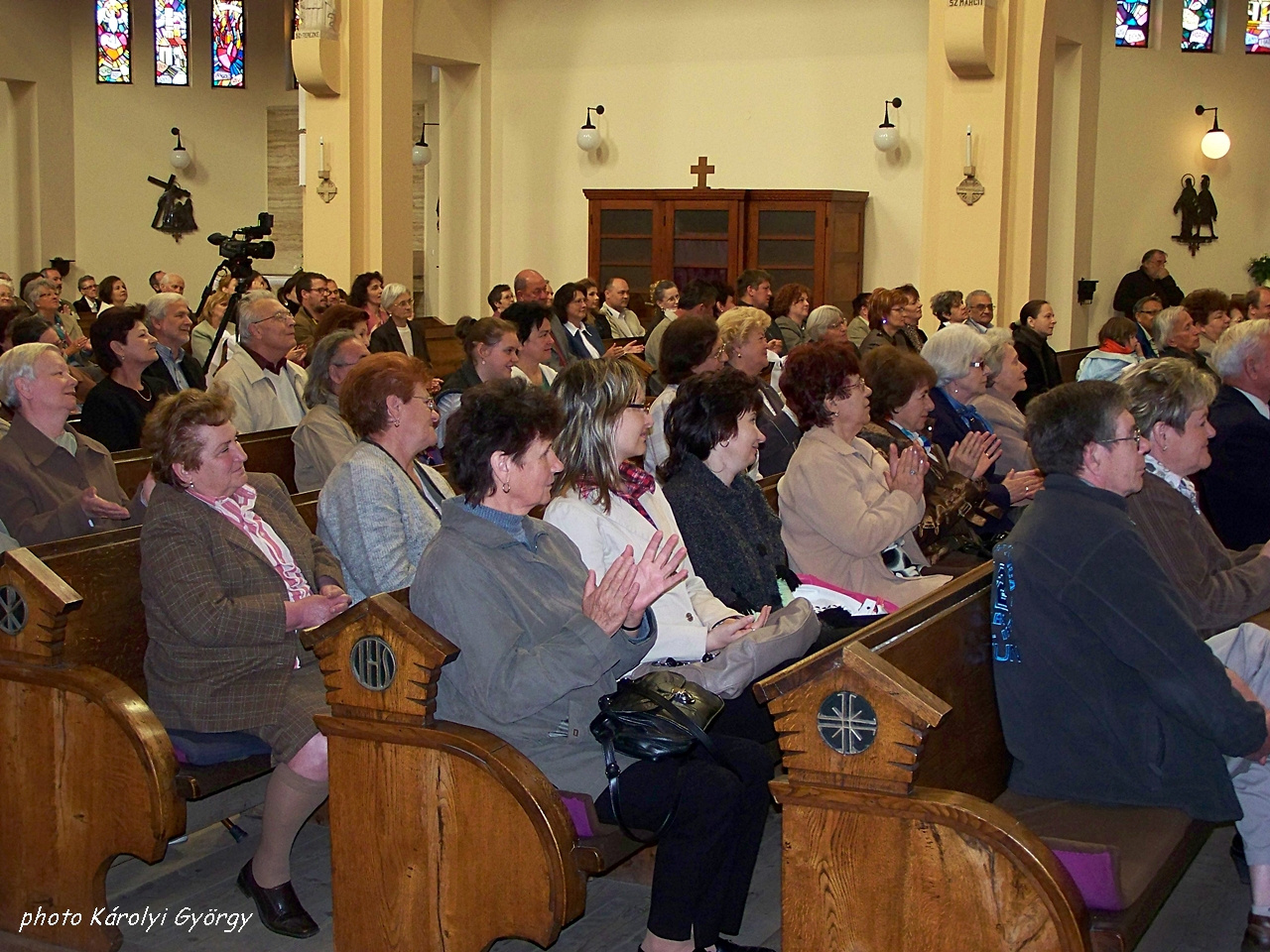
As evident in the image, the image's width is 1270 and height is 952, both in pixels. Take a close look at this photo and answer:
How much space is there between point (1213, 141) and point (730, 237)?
473 centimetres

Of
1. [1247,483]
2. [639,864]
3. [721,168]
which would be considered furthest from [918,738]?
[721,168]

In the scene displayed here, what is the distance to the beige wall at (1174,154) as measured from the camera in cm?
1326

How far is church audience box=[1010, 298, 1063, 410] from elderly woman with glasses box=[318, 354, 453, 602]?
5.90 metres

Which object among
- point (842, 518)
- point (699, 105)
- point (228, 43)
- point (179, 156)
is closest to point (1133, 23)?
point (699, 105)

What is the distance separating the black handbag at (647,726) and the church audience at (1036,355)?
21.8ft

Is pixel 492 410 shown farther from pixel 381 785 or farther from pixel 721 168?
pixel 721 168

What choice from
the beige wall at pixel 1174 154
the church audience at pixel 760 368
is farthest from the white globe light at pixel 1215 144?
the church audience at pixel 760 368

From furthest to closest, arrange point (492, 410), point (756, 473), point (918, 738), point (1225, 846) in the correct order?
1. point (756, 473)
2. point (1225, 846)
3. point (492, 410)
4. point (918, 738)

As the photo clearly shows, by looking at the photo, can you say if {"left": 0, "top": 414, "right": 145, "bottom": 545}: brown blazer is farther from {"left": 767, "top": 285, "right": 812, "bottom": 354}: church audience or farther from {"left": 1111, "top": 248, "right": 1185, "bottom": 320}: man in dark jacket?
{"left": 1111, "top": 248, "right": 1185, "bottom": 320}: man in dark jacket

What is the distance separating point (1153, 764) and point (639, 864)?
4.43ft

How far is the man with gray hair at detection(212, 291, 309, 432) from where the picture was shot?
6.05m

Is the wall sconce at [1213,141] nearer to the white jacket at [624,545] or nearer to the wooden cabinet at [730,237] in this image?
the wooden cabinet at [730,237]

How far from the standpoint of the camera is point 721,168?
13242mm

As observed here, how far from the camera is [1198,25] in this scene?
13.8 meters
